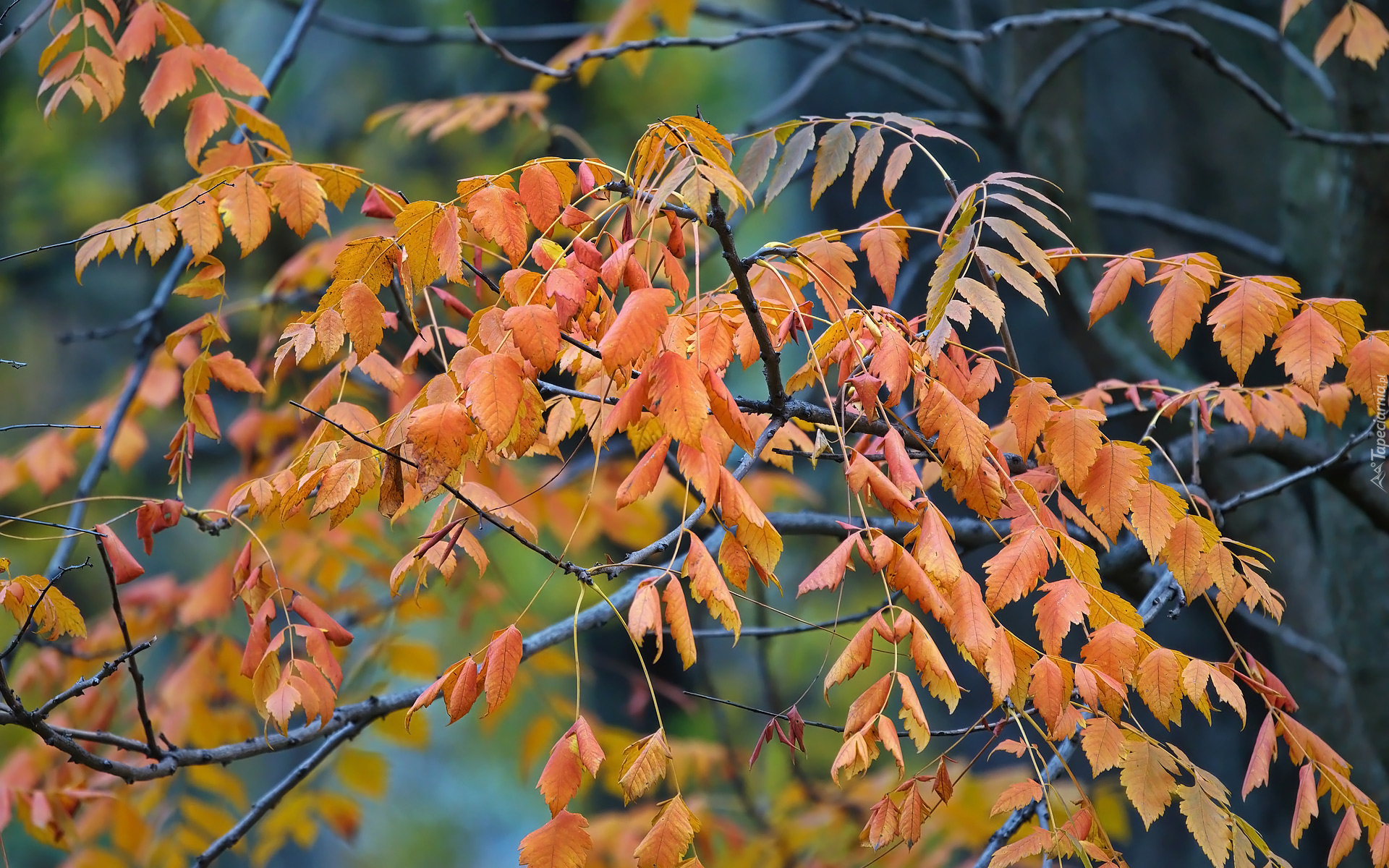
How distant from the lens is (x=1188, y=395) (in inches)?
53.2

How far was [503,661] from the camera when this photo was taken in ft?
3.26

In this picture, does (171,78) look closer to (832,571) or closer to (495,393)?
(495,393)

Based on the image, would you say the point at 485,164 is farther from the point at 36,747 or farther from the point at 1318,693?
the point at 1318,693

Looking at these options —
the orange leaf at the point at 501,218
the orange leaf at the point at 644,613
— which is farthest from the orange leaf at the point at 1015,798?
the orange leaf at the point at 501,218

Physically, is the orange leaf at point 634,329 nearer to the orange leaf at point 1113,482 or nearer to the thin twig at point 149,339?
the orange leaf at point 1113,482

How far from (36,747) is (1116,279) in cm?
292

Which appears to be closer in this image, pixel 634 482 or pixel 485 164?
pixel 634 482

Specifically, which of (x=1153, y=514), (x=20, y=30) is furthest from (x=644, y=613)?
(x=20, y=30)

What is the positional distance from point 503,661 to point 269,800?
2.21ft

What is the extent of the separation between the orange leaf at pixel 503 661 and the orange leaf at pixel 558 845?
15 cm

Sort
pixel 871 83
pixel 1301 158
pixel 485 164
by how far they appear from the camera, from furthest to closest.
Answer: pixel 485 164, pixel 871 83, pixel 1301 158

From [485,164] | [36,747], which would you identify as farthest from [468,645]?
[36,747]

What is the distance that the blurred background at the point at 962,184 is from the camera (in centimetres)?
230

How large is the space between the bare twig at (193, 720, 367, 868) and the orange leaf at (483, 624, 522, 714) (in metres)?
0.57
